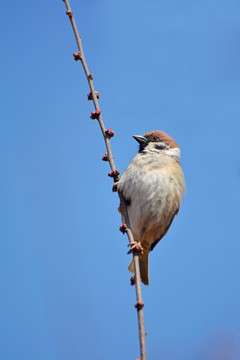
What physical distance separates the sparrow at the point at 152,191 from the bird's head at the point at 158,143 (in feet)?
0.09

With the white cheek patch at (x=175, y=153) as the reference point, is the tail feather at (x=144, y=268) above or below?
below

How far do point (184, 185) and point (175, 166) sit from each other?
210 millimetres

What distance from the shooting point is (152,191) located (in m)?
3.89

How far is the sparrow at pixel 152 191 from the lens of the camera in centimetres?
385

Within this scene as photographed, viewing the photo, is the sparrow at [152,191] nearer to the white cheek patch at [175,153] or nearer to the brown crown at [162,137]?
the white cheek patch at [175,153]

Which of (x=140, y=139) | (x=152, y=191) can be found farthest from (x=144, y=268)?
(x=140, y=139)

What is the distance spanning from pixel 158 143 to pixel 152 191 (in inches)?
33.5

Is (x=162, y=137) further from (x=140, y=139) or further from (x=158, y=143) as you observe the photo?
(x=140, y=139)

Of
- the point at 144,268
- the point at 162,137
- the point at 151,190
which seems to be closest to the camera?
the point at 151,190

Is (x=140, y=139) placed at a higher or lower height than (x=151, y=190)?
higher

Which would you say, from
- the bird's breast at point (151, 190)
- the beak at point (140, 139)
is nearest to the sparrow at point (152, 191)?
the bird's breast at point (151, 190)

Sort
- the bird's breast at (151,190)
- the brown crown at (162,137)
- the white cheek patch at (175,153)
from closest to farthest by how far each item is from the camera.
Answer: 1. the bird's breast at (151,190)
2. the white cheek patch at (175,153)
3. the brown crown at (162,137)

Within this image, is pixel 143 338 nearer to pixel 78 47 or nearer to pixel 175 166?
pixel 78 47

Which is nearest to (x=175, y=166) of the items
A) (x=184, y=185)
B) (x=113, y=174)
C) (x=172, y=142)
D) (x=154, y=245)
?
(x=184, y=185)
